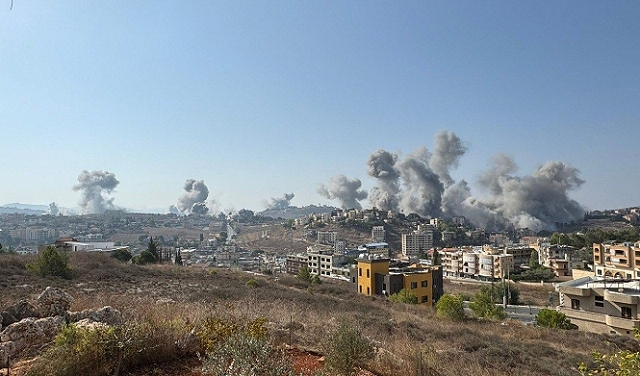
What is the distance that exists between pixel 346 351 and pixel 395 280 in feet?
84.9

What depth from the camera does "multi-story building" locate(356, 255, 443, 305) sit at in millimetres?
28531

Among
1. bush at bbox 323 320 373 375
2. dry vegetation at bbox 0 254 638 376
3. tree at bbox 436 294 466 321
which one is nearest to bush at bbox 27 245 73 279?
dry vegetation at bbox 0 254 638 376

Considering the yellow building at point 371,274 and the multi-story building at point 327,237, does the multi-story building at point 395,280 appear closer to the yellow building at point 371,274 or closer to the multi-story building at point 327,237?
the yellow building at point 371,274

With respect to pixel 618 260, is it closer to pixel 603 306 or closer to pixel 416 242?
pixel 603 306

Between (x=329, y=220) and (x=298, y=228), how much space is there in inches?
367

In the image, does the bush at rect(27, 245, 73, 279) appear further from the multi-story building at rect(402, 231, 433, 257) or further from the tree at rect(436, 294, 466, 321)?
the multi-story building at rect(402, 231, 433, 257)

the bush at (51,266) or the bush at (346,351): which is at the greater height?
the bush at (346,351)

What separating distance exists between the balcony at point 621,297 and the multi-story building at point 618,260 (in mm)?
20597

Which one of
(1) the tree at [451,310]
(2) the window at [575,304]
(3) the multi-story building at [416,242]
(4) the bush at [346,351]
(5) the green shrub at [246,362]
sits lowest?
(3) the multi-story building at [416,242]

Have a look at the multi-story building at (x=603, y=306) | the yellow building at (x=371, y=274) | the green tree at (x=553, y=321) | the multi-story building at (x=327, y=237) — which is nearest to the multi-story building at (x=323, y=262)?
the yellow building at (x=371, y=274)

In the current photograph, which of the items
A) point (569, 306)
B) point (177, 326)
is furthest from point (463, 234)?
point (177, 326)

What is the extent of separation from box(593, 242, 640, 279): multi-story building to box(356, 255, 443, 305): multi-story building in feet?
55.6

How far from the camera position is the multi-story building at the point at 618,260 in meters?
36.3

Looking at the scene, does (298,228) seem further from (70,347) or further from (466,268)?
(70,347)
